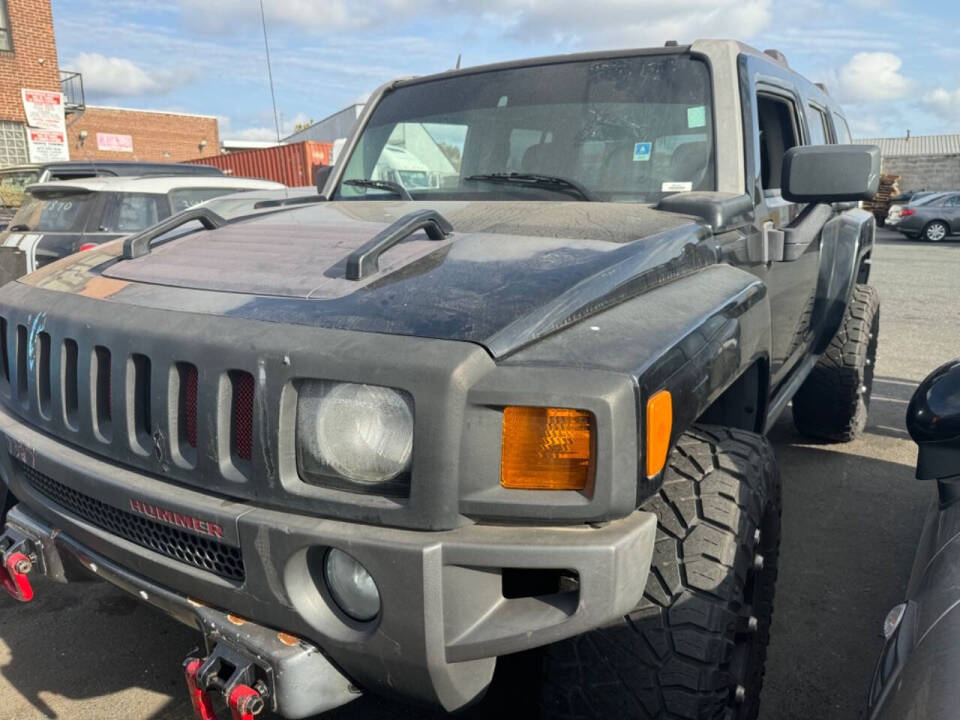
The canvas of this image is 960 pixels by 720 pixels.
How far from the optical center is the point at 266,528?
152 cm

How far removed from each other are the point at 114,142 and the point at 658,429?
33288mm

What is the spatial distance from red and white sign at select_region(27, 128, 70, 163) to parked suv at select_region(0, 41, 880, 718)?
19873mm

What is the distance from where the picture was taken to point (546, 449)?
1443 millimetres

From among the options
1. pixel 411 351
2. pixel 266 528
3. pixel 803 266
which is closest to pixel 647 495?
pixel 411 351

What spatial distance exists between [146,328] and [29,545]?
0.81 m

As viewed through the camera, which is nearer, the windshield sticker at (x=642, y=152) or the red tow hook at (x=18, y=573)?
the red tow hook at (x=18, y=573)

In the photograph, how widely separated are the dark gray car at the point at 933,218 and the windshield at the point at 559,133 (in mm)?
22216

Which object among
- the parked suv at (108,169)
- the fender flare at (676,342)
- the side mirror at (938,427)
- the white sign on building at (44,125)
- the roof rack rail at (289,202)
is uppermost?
the white sign on building at (44,125)

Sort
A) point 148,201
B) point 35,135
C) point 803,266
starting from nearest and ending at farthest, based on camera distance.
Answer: point 803,266, point 148,201, point 35,135

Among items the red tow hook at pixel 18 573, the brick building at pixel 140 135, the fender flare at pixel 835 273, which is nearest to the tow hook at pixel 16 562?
the red tow hook at pixel 18 573

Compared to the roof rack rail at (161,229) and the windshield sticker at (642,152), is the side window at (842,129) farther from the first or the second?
the roof rack rail at (161,229)

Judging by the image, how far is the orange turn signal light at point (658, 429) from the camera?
1.50 m

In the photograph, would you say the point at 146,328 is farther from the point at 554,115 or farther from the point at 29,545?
the point at 554,115

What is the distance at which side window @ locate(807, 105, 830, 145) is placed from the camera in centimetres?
378
